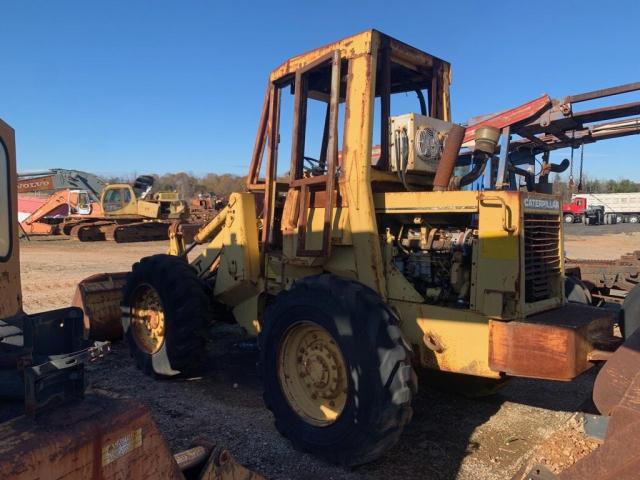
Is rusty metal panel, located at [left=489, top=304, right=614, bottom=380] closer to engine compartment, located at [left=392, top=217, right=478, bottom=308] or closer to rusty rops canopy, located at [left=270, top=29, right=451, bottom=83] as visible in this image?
engine compartment, located at [left=392, top=217, right=478, bottom=308]

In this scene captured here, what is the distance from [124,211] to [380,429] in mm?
23817

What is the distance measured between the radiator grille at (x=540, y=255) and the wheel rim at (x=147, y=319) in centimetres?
356

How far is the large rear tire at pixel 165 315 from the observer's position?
5.17 meters

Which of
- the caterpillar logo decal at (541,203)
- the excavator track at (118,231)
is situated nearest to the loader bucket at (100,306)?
the caterpillar logo decal at (541,203)

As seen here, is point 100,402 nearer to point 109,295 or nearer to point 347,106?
point 347,106

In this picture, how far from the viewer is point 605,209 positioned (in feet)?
164

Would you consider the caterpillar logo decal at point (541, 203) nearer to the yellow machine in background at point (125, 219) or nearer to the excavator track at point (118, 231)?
the excavator track at point (118, 231)

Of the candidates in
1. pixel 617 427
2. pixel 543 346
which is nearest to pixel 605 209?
pixel 543 346

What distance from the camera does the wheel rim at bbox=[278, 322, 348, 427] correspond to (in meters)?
3.83

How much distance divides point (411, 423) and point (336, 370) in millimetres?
1092

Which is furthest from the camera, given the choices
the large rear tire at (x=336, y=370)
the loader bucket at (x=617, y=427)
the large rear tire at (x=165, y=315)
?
the large rear tire at (x=165, y=315)

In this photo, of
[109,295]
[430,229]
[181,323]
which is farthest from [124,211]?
[430,229]

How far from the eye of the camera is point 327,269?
4352 mm

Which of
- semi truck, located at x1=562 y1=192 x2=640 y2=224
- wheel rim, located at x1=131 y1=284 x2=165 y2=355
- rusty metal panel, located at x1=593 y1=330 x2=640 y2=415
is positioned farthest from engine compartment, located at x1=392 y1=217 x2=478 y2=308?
semi truck, located at x1=562 y1=192 x2=640 y2=224
